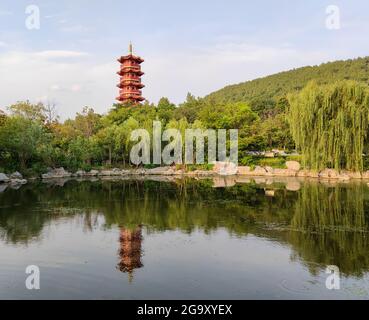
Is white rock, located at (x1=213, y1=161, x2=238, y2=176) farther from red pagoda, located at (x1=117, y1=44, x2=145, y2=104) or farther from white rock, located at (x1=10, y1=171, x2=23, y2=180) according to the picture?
red pagoda, located at (x1=117, y1=44, x2=145, y2=104)

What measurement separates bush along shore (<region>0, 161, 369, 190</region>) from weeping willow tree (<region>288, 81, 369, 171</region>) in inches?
27.7

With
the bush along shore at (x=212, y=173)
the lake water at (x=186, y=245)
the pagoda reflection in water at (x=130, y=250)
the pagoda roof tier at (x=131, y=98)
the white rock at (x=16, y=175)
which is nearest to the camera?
the lake water at (x=186, y=245)

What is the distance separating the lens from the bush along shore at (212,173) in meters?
23.4

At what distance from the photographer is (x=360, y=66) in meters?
60.2

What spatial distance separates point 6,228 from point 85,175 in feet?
59.0

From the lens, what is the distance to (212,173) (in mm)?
30172

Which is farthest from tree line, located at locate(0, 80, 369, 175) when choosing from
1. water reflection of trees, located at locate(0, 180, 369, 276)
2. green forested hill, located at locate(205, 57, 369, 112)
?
green forested hill, located at locate(205, 57, 369, 112)

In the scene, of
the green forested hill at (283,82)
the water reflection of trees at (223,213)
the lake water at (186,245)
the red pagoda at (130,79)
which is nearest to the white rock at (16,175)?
the water reflection of trees at (223,213)

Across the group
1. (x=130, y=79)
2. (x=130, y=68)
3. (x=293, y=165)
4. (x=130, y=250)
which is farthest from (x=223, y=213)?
(x=130, y=79)

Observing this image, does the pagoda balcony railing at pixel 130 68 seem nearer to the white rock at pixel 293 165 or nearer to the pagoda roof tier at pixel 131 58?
the pagoda roof tier at pixel 131 58

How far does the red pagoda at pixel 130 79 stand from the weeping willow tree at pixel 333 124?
26442 mm

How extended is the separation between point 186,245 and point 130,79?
130 feet

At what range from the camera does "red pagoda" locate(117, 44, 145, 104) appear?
46094 mm
